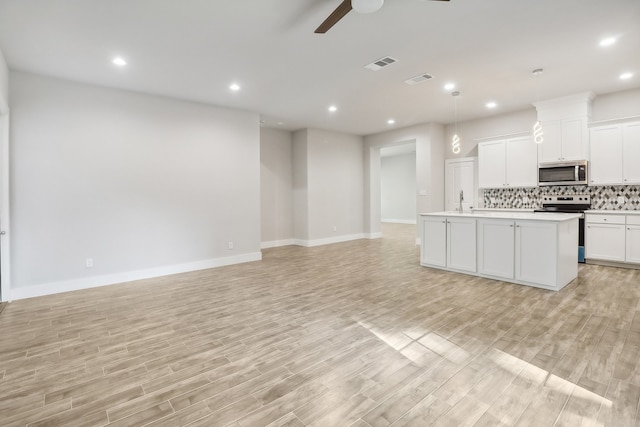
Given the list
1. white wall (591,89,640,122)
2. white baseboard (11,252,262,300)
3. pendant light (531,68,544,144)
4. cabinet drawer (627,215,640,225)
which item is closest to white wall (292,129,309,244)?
white baseboard (11,252,262,300)

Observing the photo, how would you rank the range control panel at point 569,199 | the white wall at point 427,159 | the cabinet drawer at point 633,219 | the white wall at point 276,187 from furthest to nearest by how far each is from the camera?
the white wall at point 276,187 → the white wall at point 427,159 → the range control panel at point 569,199 → the cabinet drawer at point 633,219

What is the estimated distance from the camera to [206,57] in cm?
A: 397

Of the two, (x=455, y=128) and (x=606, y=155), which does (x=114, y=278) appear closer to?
(x=455, y=128)

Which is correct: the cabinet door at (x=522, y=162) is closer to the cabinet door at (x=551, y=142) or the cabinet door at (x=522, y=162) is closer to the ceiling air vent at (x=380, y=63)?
the cabinet door at (x=551, y=142)

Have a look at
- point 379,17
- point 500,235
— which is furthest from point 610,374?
point 379,17

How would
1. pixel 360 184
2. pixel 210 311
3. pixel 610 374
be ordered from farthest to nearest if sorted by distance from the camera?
1. pixel 360 184
2. pixel 210 311
3. pixel 610 374

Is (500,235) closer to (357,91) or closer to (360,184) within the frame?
(357,91)

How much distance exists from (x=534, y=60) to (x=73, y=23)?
543cm

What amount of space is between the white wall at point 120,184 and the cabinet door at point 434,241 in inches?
135

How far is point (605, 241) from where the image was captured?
5.49 m

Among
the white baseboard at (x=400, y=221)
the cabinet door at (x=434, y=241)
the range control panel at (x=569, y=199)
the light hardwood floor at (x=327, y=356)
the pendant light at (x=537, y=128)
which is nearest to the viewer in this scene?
the light hardwood floor at (x=327, y=356)

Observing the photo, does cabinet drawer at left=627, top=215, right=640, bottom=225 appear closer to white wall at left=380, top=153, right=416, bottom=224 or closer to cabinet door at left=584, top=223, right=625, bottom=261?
cabinet door at left=584, top=223, right=625, bottom=261

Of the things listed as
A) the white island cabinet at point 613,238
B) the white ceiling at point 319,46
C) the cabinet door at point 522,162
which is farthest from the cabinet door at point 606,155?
the cabinet door at point 522,162

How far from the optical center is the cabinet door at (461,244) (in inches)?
193
